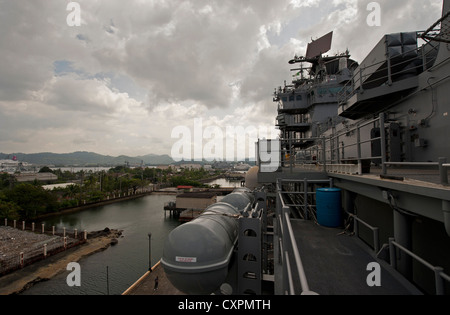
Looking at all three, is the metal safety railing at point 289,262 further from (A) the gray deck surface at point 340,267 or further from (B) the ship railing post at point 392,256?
(B) the ship railing post at point 392,256

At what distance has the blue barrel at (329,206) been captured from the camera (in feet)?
15.4

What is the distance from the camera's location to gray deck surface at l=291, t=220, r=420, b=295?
2570 millimetres

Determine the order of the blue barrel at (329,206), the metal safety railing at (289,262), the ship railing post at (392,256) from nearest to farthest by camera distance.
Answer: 1. the metal safety railing at (289,262)
2. the ship railing post at (392,256)
3. the blue barrel at (329,206)

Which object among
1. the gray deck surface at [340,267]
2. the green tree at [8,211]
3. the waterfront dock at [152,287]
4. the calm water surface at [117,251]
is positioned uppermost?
the gray deck surface at [340,267]

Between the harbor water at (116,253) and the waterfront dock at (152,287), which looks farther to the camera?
the harbor water at (116,253)

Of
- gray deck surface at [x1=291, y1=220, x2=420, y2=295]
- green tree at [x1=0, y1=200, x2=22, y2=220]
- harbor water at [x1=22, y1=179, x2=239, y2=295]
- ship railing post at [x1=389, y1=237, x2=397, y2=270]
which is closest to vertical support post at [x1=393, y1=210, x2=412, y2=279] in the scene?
ship railing post at [x1=389, y1=237, x2=397, y2=270]

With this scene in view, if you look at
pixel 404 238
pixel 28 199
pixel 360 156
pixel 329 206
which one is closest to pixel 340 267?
pixel 404 238

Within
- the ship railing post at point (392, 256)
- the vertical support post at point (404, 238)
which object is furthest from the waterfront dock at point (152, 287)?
the vertical support post at point (404, 238)

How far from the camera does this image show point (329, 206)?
4859 mm

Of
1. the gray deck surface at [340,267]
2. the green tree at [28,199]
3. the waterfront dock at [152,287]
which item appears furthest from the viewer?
the green tree at [28,199]

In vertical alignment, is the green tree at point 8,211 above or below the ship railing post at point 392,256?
below

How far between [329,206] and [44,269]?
22.9 m

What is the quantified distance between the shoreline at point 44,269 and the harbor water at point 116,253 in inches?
19.8

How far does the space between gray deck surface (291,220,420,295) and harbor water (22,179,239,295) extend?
52.9ft
